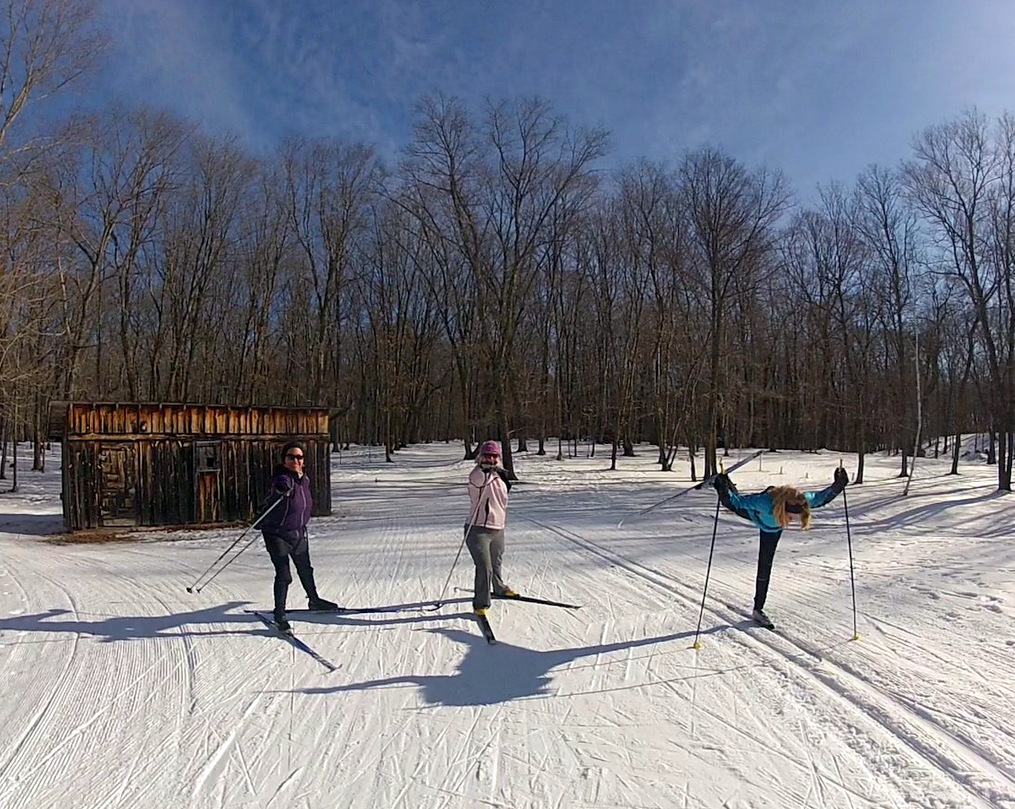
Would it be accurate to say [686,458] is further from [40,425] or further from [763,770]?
[763,770]

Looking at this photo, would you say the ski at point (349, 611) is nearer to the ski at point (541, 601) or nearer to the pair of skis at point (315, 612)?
the pair of skis at point (315, 612)

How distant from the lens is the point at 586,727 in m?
4.62

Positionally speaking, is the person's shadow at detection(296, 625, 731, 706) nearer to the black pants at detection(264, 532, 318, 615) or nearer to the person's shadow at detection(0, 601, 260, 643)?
the black pants at detection(264, 532, 318, 615)

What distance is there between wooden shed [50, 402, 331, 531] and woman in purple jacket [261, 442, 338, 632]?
451 inches

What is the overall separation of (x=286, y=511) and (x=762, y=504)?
468 centimetres

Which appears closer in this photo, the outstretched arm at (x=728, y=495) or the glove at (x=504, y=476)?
the outstretched arm at (x=728, y=495)

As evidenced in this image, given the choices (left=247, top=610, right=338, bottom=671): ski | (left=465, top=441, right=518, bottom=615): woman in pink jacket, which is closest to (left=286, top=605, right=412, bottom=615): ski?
(left=247, top=610, right=338, bottom=671): ski

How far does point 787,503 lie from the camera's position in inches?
265

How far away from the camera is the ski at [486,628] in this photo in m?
6.43

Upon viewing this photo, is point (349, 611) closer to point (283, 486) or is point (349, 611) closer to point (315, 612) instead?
point (315, 612)

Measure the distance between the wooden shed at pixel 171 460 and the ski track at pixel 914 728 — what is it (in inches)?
553

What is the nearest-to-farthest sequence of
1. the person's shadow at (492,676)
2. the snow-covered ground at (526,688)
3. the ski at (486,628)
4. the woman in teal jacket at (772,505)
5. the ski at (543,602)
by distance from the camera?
1. the snow-covered ground at (526,688)
2. the person's shadow at (492,676)
3. the ski at (486,628)
4. the woman in teal jacket at (772,505)
5. the ski at (543,602)

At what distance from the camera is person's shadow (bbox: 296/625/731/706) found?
205 inches

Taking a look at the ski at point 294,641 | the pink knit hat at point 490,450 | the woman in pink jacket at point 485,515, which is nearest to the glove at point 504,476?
the woman in pink jacket at point 485,515
